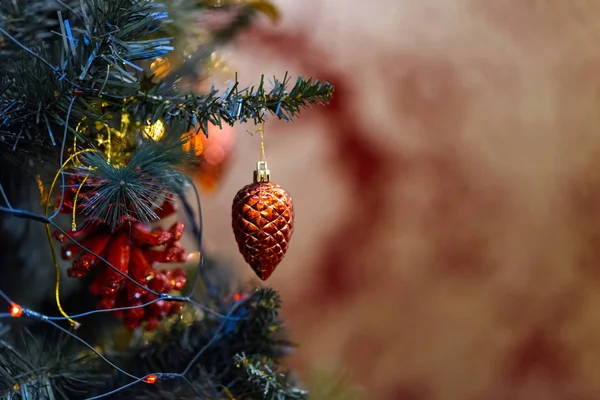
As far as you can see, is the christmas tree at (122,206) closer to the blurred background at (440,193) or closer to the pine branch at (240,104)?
the pine branch at (240,104)

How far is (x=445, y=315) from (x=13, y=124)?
620mm

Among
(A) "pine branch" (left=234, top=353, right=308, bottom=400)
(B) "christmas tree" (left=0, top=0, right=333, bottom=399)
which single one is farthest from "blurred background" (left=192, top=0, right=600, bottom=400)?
(A) "pine branch" (left=234, top=353, right=308, bottom=400)

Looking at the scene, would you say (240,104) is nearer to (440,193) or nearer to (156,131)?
(156,131)

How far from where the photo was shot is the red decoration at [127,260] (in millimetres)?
328

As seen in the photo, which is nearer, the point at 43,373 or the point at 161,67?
the point at 43,373

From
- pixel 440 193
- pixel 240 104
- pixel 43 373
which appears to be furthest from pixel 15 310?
pixel 440 193

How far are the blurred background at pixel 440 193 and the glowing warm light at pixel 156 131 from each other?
0.31m

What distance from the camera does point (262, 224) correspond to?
0.33 m

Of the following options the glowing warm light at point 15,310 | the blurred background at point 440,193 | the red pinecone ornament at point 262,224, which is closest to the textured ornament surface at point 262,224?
the red pinecone ornament at point 262,224

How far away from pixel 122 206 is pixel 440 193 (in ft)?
1.71

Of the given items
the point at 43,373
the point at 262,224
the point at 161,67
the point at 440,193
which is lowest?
the point at 43,373

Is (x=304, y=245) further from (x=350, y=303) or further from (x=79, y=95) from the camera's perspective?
(x=79, y=95)

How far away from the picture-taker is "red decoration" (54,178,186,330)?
0.33 m

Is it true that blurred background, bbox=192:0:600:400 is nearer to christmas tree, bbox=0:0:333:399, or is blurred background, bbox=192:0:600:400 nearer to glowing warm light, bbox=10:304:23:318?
christmas tree, bbox=0:0:333:399
